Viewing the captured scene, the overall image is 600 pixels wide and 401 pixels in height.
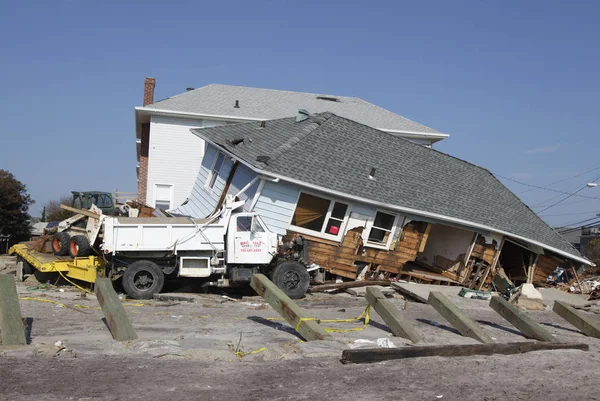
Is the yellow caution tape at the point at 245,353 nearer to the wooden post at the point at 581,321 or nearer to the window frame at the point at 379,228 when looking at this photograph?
the wooden post at the point at 581,321

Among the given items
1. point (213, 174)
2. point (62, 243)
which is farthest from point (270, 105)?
point (62, 243)

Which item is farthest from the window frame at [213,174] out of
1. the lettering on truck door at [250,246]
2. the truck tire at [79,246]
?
the truck tire at [79,246]

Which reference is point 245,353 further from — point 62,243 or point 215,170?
point 215,170

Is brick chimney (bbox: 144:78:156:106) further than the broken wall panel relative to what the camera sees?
Yes

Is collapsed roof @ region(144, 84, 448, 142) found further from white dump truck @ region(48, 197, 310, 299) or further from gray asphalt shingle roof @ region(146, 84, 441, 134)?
white dump truck @ region(48, 197, 310, 299)

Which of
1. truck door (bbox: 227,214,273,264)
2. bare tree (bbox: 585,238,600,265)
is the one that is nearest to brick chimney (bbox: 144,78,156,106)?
truck door (bbox: 227,214,273,264)

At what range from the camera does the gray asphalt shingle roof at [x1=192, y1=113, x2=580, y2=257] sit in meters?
18.8

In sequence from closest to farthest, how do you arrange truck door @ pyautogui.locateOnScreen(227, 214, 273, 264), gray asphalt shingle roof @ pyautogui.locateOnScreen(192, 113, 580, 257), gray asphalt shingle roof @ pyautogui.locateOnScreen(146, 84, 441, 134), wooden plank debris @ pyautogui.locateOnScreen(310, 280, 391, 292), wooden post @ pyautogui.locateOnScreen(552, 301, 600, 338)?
wooden post @ pyautogui.locateOnScreen(552, 301, 600, 338)
truck door @ pyautogui.locateOnScreen(227, 214, 273, 264)
wooden plank debris @ pyautogui.locateOnScreen(310, 280, 391, 292)
gray asphalt shingle roof @ pyautogui.locateOnScreen(192, 113, 580, 257)
gray asphalt shingle roof @ pyautogui.locateOnScreen(146, 84, 441, 134)

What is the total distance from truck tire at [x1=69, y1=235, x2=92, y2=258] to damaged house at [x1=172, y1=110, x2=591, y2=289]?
15.1 ft

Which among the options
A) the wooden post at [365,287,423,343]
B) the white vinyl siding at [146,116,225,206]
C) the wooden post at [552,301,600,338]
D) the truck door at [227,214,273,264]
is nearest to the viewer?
the wooden post at [365,287,423,343]

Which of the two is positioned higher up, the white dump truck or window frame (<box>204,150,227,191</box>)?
window frame (<box>204,150,227,191</box>)

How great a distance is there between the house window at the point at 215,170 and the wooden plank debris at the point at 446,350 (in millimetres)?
14113

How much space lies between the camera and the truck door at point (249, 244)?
51.9 feet

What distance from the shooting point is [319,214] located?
61.2ft
